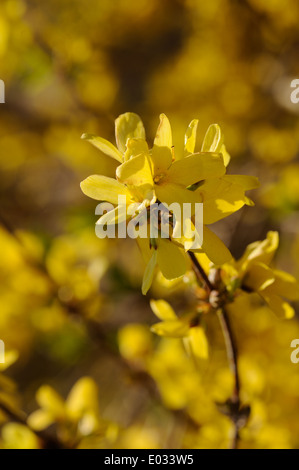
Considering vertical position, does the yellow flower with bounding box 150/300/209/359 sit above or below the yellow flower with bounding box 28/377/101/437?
above

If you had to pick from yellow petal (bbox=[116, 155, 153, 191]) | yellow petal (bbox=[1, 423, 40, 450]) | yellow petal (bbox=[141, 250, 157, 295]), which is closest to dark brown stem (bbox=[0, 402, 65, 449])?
yellow petal (bbox=[1, 423, 40, 450])

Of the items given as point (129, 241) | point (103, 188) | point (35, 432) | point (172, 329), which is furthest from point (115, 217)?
point (129, 241)

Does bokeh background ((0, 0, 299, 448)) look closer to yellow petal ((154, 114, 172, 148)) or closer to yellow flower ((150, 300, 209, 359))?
yellow flower ((150, 300, 209, 359))

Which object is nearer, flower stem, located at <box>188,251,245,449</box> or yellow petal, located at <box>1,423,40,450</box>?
flower stem, located at <box>188,251,245,449</box>

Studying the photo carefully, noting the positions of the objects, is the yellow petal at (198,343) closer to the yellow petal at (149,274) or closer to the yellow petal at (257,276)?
the yellow petal at (257,276)

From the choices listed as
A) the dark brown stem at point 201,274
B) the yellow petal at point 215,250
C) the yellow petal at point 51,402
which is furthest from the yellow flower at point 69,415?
the yellow petal at point 215,250
